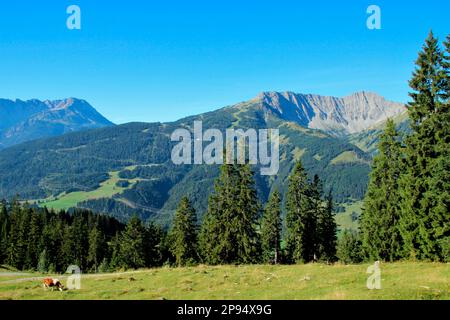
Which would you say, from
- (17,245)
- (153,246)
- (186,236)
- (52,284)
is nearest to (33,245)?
(17,245)

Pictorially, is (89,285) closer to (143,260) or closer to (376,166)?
Answer: (376,166)

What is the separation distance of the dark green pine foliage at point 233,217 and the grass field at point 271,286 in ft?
69.3

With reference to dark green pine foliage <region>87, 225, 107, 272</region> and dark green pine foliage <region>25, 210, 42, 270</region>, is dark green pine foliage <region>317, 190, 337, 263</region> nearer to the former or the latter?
dark green pine foliage <region>87, 225, 107, 272</region>

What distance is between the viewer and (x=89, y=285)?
1204 inches

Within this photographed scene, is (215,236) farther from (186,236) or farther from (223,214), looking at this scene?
(186,236)

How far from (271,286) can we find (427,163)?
24.4m

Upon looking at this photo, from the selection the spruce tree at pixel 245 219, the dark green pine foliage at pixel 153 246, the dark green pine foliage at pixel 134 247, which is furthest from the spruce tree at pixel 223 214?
the dark green pine foliage at pixel 153 246

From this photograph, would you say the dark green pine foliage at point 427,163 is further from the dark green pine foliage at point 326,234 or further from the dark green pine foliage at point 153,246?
the dark green pine foliage at point 153,246

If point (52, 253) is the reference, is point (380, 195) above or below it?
above

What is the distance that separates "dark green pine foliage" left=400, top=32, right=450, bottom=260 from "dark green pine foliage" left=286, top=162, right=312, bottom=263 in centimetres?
1967

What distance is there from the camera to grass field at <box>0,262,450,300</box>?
19.8m
